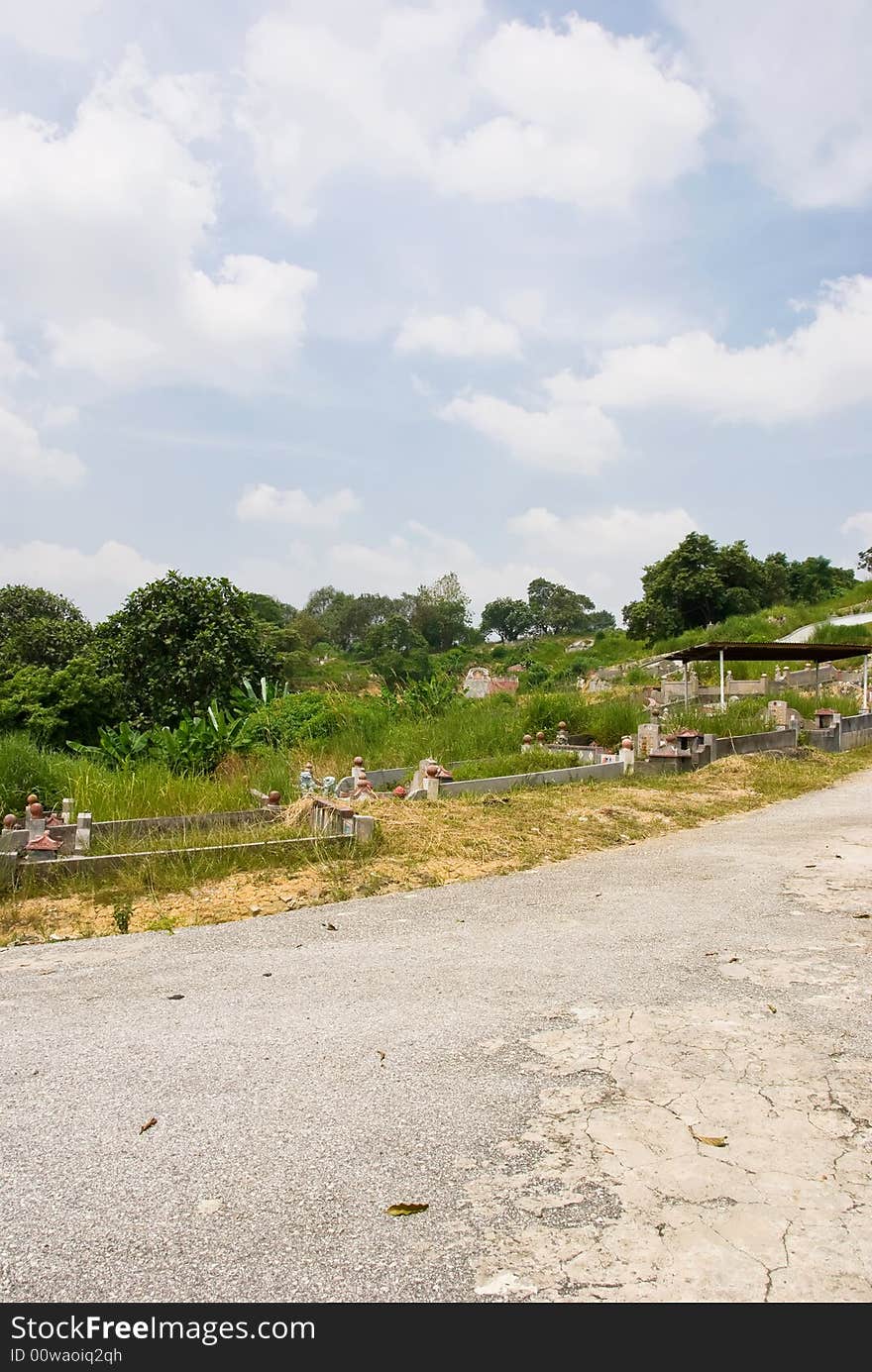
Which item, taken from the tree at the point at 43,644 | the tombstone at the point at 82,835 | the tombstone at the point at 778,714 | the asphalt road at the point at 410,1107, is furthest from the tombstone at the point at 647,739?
the tree at the point at 43,644

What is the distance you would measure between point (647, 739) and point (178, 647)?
10379 mm

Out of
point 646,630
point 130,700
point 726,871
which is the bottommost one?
point 726,871

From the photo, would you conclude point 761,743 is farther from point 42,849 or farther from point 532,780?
point 42,849

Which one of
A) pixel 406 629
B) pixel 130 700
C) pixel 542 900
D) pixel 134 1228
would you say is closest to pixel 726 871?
pixel 542 900

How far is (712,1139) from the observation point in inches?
99.4

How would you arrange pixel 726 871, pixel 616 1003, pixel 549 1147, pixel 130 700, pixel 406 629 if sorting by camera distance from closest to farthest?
pixel 549 1147, pixel 616 1003, pixel 726 871, pixel 130 700, pixel 406 629

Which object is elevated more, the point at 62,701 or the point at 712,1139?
the point at 62,701

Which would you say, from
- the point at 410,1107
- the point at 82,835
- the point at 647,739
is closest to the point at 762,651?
the point at 647,739

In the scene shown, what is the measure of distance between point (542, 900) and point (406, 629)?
2153 inches

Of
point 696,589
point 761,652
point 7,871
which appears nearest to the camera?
point 7,871

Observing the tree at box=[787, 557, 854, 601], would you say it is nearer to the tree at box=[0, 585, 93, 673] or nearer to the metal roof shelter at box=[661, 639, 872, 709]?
the metal roof shelter at box=[661, 639, 872, 709]

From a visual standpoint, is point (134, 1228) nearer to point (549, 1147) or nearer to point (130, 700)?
point (549, 1147)

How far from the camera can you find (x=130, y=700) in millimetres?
18781

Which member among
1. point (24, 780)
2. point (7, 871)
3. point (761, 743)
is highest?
point (24, 780)
